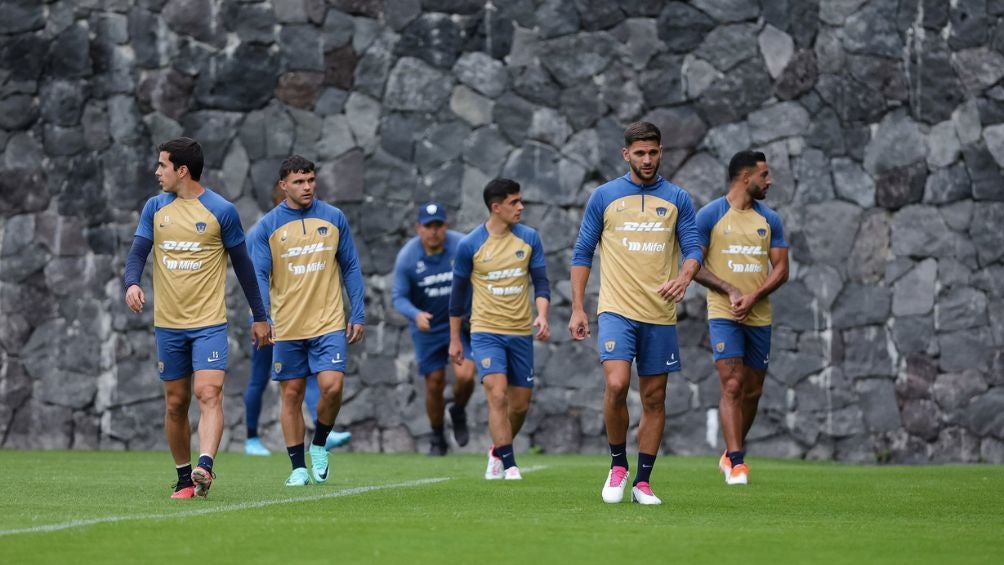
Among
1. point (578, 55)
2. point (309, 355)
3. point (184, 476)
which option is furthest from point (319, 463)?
point (578, 55)

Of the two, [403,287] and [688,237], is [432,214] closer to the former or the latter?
[403,287]

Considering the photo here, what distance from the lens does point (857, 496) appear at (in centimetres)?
978

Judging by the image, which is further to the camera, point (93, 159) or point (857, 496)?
point (93, 159)

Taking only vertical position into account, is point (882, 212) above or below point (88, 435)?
above

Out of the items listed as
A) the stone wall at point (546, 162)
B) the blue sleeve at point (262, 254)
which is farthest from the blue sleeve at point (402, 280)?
the blue sleeve at point (262, 254)

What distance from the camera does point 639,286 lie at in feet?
29.0

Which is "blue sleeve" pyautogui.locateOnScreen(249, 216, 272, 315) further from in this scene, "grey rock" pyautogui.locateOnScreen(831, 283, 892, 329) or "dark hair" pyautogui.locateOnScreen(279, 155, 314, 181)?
"grey rock" pyautogui.locateOnScreen(831, 283, 892, 329)

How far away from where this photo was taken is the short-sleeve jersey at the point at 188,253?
895 cm

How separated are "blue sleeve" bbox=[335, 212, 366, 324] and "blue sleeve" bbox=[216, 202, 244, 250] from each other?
49.2 inches

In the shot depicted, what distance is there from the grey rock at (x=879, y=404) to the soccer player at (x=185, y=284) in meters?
8.27

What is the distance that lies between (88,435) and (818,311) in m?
7.77

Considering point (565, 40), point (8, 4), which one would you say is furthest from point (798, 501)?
point (8, 4)

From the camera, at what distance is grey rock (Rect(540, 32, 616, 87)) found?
16.0 meters

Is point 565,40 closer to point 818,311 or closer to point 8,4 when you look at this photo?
point 818,311
